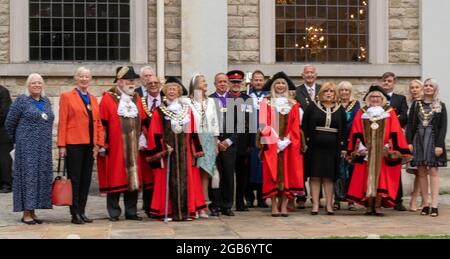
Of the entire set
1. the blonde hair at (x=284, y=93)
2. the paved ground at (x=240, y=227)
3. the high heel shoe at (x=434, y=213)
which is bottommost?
the paved ground at (x=240, y=227)

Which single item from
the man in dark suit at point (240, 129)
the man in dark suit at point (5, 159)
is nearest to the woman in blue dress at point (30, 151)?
the man in dark suit at point (240, 129)

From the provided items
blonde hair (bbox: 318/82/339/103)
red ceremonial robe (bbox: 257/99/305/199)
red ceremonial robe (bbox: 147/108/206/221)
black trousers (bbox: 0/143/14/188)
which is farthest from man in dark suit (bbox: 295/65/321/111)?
black trousers (bbox: 0/143/14/188)

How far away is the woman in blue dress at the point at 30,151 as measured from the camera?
35.9 feet

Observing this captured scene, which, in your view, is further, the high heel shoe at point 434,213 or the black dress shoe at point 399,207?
the black dress shoe at point 399,207

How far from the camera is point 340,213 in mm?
12539

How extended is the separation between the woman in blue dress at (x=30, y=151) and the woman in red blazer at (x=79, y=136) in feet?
0.92

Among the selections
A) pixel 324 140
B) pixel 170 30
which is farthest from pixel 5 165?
pixel 324 140

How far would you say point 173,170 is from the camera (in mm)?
11461

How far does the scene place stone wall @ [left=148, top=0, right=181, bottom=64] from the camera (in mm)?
15297

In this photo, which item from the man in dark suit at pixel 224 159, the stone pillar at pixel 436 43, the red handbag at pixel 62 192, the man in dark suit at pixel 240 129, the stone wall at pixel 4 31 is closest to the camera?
the red handbag at pixel 62 192

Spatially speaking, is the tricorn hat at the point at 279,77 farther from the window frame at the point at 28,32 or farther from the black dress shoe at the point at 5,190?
the black dress shoe at the point at 5,190

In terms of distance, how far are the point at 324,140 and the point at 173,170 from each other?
2.25 m

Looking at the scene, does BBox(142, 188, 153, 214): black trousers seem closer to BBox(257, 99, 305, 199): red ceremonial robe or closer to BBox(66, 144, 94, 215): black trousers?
BBox(66, 144, 94, 215): black trousers

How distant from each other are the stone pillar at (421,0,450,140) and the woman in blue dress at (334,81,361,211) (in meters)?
3.33
